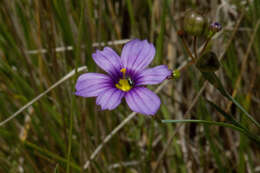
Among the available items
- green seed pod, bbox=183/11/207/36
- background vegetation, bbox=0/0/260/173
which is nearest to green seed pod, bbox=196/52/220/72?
green seed pod, bbox=183/11/207/36

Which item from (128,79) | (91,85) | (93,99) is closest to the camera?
(91,85)

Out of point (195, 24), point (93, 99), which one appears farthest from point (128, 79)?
point (93, 99)

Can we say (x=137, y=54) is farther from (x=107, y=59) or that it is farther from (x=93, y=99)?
(x=93, y=99)

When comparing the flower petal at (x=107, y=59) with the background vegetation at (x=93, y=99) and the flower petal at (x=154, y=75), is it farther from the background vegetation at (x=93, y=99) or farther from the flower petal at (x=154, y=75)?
the background vegetation at (x=93, y=99)

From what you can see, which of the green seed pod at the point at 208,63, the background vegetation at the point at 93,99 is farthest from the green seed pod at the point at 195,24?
the background vegetation at the point at 93,99

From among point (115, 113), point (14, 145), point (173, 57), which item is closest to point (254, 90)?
point (173, 57)

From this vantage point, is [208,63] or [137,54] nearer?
[208,63]

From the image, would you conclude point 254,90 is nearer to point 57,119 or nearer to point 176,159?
point 176,159

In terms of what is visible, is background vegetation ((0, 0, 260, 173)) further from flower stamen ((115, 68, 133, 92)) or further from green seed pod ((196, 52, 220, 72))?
green seed pod ((196, 52, 220, 72))
